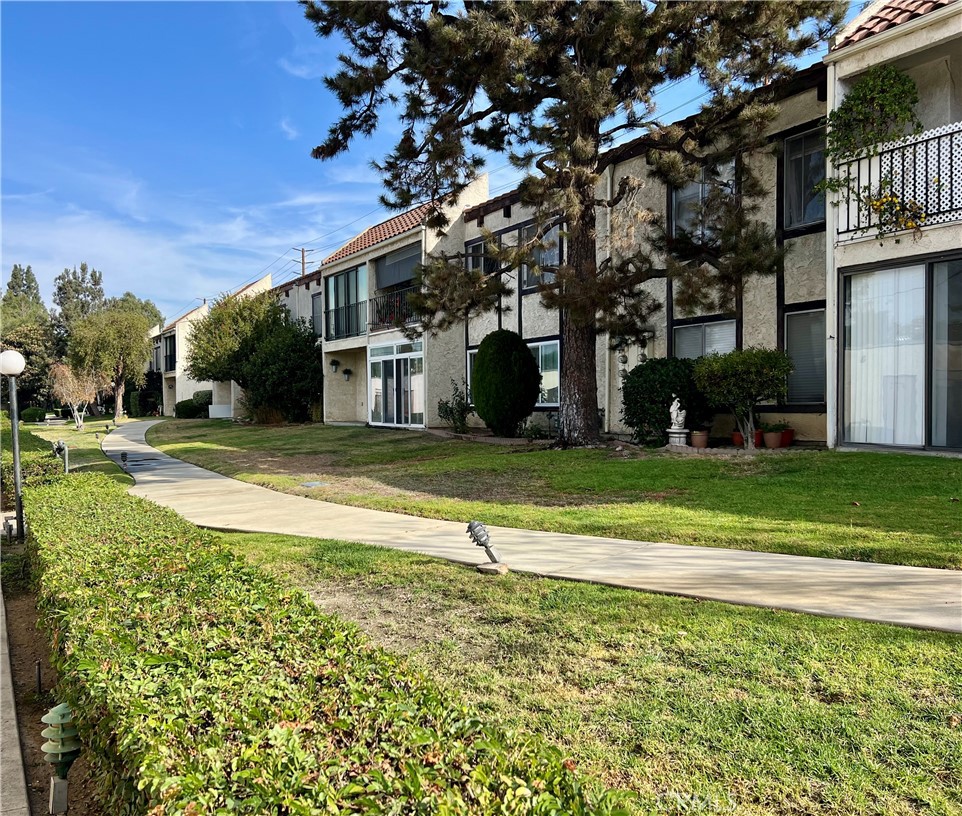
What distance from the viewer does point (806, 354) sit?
1327cm

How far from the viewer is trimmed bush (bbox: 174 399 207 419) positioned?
45531 millimetres

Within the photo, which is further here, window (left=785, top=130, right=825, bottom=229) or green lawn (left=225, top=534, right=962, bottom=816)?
window (left=785, top=130, right=825, bottom=229)

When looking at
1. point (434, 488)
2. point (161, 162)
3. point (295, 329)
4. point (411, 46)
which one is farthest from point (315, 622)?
point (295, 329)

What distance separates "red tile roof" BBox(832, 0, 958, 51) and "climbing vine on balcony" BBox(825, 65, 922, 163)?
1.89 ft

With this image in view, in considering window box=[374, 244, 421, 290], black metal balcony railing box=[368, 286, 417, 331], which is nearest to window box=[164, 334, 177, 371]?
window box=[374, 244, 421, 290]

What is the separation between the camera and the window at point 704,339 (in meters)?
14.8

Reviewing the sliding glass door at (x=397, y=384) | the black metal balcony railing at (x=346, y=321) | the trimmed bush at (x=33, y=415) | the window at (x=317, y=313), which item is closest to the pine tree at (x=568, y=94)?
the sliding glass door at (x=397, y=384)

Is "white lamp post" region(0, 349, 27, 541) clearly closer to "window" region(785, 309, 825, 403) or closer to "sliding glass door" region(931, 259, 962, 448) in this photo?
"window" region(785, 309, 825, 403)

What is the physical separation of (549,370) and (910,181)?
10.5 meters

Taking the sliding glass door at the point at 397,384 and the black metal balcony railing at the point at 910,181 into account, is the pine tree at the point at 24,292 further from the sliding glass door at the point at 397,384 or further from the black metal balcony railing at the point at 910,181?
the black metal balcony railing at the point at 910,181

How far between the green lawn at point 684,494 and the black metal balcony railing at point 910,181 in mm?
3681

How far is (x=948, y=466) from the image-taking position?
31.1 ft

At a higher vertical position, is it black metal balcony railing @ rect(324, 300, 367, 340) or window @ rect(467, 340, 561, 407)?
black metal balcony railing @ rect(324, 300, 367, 340)

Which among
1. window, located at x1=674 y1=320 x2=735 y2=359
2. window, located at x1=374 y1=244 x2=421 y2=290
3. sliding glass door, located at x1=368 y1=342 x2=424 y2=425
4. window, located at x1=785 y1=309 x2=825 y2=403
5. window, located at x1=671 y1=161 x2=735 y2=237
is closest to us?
window, located at x1=785 y1=309 x2=825 y2=403
